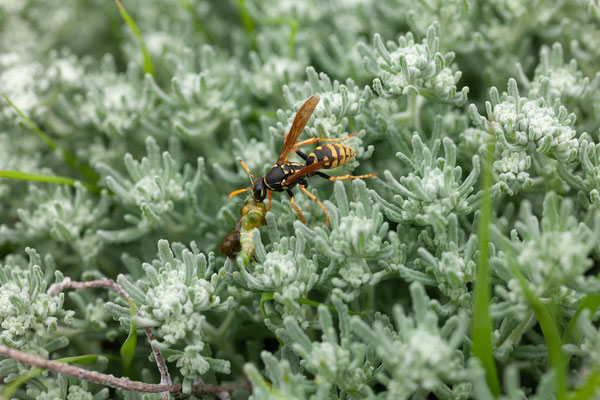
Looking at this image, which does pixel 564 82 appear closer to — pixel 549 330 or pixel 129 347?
pixel 549 330

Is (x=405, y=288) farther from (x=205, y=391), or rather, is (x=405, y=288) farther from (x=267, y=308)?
(x=205, y=391)

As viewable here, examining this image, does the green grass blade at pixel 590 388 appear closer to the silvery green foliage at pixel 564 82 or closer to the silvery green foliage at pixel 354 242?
the silvery green foliage at pixel 354 242

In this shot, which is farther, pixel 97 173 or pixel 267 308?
pixel 97 173

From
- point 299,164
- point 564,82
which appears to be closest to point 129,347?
point 299,164

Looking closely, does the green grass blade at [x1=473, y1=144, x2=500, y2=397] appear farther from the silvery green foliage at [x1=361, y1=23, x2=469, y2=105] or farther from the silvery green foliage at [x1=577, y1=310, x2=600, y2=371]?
the silvery green foliage at [x1=361, y1=23, x2=469, y2=105]

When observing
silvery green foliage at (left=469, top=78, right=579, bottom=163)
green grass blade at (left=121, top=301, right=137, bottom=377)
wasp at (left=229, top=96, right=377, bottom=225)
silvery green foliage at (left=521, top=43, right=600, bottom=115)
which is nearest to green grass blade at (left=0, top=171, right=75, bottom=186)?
green grass blade at (left=121, top=301, right=137, bottom=377)

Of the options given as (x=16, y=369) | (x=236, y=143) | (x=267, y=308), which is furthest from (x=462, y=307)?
(x=16, y=369)

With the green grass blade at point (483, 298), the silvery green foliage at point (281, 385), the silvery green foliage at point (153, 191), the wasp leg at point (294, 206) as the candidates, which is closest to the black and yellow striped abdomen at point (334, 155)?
the wasp leg at point (294, 206)
